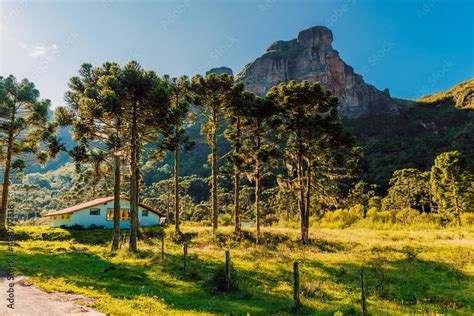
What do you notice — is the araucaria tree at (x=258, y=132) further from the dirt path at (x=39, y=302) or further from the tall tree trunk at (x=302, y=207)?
the dirt path at (x=39, y=302)

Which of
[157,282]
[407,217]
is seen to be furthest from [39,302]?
[407,217]

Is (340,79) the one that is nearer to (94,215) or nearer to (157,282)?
(94,215)

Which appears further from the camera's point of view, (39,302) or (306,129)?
(306,129)

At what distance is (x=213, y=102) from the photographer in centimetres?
2839

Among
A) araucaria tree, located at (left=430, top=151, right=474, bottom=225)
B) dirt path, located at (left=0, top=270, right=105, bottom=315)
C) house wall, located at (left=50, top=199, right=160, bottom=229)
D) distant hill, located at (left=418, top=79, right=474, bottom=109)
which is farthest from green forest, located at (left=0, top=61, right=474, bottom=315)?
distant hill, located at (left=418, top=79, right=474, bottom=109)

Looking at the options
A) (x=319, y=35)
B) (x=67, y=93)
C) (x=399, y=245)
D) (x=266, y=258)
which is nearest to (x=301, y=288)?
(x=266, y=258)

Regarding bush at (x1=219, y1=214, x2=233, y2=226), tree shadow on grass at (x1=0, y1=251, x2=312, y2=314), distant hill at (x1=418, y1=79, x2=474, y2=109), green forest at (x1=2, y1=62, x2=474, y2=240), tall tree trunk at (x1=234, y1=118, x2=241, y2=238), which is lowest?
bush at (x1=219, y1=214, x2=233, y2=226)

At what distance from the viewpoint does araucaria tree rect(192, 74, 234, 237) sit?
2772 cm

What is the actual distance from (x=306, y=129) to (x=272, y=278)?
48.9 ft

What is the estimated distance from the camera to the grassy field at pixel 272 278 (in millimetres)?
10727

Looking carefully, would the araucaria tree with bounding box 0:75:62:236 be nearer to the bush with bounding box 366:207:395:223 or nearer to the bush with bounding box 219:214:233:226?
the bush with bounding box 219:214:233:226

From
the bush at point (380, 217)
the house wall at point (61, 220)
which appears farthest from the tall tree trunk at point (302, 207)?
the house wall at point (61, 220)

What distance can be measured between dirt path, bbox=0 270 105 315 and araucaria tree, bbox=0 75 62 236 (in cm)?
1941

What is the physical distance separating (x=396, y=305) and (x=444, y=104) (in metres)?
173
